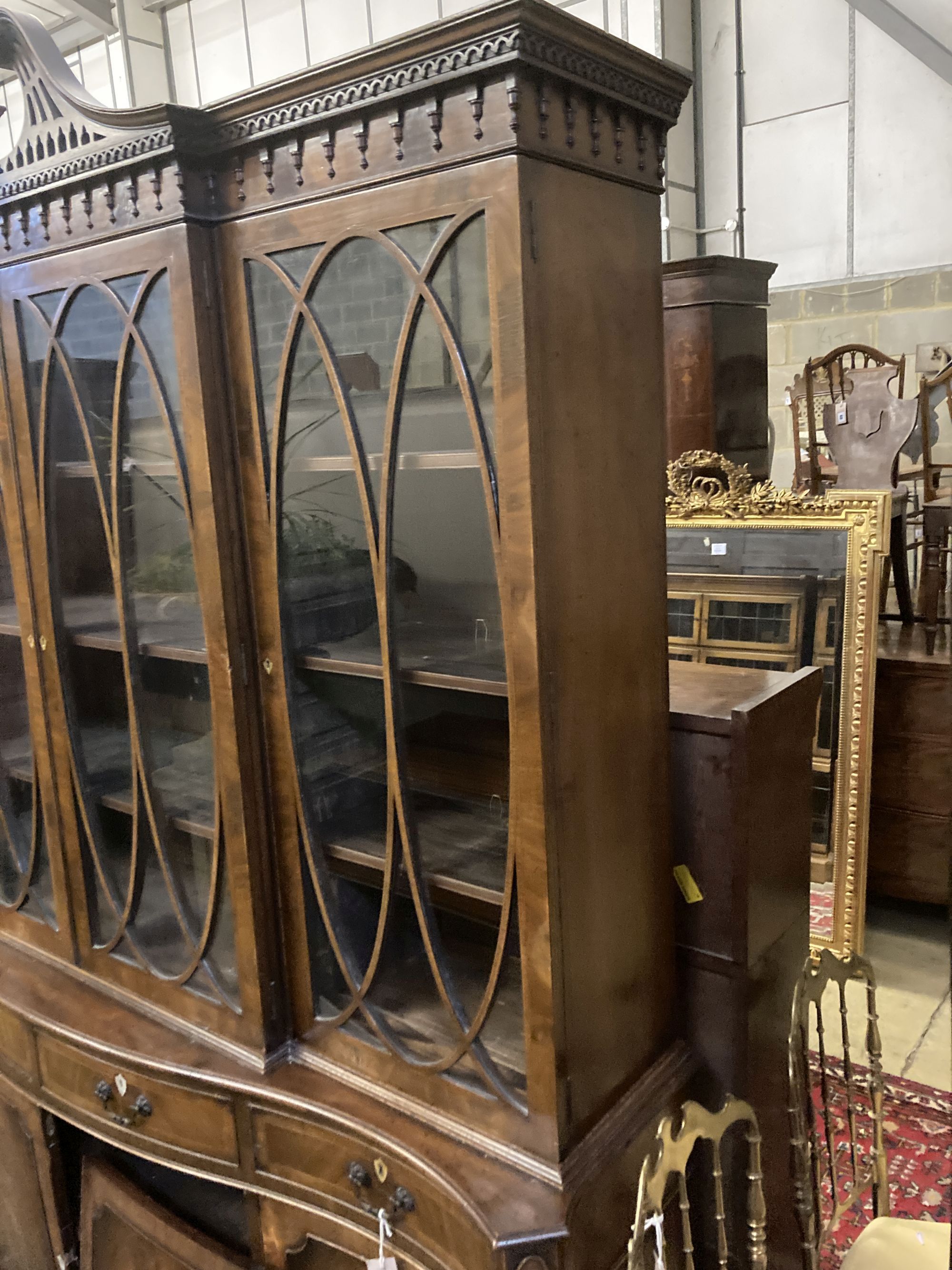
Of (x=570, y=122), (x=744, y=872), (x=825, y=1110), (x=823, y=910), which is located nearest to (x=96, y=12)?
(x=570, y=122)

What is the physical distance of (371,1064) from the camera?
1.33 metres

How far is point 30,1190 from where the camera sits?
180 centimetres

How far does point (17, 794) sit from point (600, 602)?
4.04 ft

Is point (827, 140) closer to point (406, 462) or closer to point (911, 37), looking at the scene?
point (911, 37)

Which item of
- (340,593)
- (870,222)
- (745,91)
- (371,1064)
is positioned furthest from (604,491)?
(745,91)

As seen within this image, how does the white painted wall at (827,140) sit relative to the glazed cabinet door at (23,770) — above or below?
above

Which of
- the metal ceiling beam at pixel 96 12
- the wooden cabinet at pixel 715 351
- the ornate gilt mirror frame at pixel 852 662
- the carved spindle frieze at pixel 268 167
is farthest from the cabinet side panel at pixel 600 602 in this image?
the metal ceiling beam at pixel 96 12

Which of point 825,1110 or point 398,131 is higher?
point 398,131

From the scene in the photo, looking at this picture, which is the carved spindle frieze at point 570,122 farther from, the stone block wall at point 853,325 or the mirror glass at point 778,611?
the stone block wall at point 853,325

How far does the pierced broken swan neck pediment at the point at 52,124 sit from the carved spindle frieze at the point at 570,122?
511 mm

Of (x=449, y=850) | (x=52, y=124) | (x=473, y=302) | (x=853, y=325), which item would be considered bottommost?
(x=449, y=850)

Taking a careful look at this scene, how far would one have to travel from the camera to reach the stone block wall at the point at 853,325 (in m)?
4.66

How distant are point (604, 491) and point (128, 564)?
2.33 ft

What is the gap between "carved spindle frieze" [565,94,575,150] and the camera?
40.3 inches
